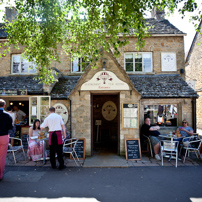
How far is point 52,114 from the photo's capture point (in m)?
6.54

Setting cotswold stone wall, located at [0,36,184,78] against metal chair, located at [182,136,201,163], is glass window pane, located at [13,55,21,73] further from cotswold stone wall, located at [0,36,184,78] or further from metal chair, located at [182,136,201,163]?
metal chair, located at [182,136,201,163]

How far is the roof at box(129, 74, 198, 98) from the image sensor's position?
975 centimetres

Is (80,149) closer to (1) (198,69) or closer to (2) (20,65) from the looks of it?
(2) (20,65)

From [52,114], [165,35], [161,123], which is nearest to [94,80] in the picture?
[52,114]

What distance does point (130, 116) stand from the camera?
8141mm

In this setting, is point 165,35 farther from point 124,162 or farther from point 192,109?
point 124,162

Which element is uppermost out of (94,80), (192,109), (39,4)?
(39,4)

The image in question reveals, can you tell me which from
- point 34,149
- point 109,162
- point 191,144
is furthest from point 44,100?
point 191,144

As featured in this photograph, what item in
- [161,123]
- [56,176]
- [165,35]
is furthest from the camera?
[165,35]

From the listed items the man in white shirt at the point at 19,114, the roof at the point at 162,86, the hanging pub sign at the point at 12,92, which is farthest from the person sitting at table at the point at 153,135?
the man in white shirt at the point at 19,114

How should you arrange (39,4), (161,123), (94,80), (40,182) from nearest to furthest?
(40,182)
(39,4)
(94,80)
(161,123)

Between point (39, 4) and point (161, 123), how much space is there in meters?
8.27

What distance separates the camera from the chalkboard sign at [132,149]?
24.9 feet

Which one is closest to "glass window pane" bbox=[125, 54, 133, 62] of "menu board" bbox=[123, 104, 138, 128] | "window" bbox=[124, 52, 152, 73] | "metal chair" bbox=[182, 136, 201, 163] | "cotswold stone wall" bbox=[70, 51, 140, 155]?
"window" bbox=[124, 52, 152, 73]
